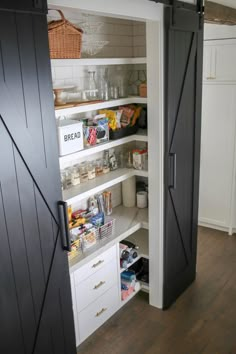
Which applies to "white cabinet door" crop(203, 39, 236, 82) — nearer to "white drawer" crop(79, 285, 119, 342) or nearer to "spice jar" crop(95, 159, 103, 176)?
"spice jar" crop(95, 159, 103, 176)

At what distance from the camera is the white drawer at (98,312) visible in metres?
2.47

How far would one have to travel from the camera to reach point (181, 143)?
268cm

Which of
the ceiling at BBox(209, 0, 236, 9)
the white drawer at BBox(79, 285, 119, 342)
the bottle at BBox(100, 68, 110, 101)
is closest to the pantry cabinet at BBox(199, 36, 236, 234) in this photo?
the ceiling at BBox(209, 0, 236, 9)

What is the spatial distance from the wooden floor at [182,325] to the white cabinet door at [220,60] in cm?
200

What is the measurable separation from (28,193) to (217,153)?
2843 mm

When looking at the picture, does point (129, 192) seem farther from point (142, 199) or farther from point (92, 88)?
point (92, 88)

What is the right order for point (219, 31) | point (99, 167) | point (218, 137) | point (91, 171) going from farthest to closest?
point (218, 137) → point (219, 31) → point (99, 167) → point (91, 171)

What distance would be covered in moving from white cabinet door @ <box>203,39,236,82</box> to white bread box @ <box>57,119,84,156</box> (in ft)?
6.84

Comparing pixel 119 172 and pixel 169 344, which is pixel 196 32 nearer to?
pixel 119 172

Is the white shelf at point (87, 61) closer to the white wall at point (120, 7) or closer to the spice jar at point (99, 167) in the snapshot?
the white wall at point (120, 7)

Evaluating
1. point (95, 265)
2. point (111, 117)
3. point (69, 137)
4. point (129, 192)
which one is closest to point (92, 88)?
point (111, 117)

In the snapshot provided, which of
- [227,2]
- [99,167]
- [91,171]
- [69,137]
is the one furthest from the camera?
[227,2]

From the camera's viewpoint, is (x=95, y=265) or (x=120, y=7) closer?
(x=120, y=7)

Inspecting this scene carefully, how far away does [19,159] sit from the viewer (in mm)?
1503
